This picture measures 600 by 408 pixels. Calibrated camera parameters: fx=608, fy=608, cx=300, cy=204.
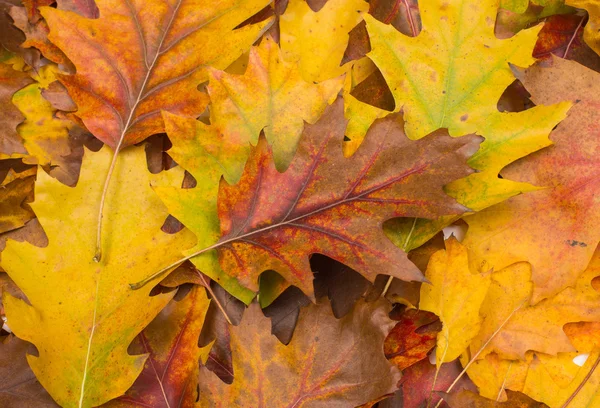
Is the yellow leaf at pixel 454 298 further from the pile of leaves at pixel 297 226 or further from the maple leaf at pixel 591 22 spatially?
the maple leaf at pixel 591 22

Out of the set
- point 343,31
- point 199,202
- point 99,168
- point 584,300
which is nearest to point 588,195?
point 584,300

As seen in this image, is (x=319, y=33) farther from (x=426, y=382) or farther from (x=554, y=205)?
(x=426, y=382)

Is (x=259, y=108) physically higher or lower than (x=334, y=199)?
higher

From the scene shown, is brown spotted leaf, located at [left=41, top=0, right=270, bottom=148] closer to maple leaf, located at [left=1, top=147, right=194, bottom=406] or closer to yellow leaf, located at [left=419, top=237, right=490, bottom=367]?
maple leaf, located at [left=1, top=147, right=194, bottom=406]

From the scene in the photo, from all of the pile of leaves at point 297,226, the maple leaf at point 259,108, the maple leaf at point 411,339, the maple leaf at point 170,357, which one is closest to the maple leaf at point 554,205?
the pile of leaves at point 297,226

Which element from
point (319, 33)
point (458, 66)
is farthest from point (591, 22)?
point (319, 33)

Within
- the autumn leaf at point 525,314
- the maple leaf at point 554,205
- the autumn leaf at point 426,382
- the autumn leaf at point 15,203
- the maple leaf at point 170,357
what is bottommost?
the autumn leaf at point 426,382
